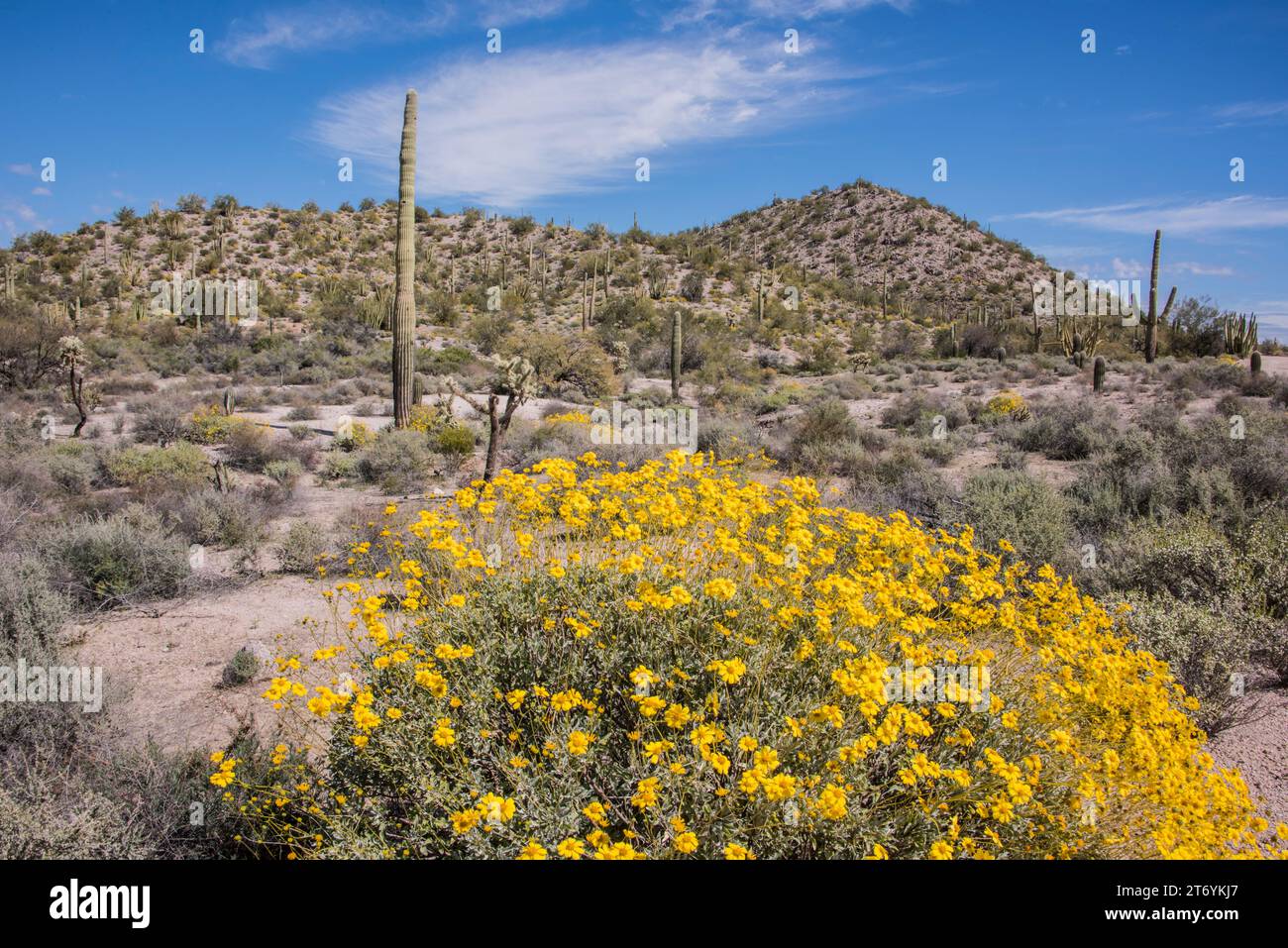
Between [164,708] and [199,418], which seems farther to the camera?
[199,418]

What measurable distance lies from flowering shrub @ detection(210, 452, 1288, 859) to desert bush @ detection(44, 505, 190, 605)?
4.06 meters

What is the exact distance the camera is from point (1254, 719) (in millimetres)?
4418

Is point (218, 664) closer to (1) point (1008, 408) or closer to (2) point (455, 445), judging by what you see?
A: (2) point (455, 445)

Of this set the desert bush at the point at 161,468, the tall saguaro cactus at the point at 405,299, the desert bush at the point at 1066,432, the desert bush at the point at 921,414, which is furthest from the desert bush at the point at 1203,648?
the tall saguaro cactus at the point at 405,299

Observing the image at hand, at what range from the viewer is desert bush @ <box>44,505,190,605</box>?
6.39 metres

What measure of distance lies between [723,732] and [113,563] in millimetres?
6569

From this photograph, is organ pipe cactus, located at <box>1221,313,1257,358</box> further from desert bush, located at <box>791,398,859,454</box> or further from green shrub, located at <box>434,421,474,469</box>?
green shrub, located at <box>434,421,474,469</box>

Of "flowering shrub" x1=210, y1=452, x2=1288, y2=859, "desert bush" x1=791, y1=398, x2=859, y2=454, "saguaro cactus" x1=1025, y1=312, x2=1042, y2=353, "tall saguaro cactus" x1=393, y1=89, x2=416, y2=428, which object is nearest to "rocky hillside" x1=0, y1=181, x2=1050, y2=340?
"saguaro cactus" x1=1025, y1=312, x2=1042, y2=353

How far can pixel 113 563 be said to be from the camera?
21.6 ft

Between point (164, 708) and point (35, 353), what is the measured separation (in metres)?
17.4

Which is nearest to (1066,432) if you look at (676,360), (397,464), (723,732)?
(676,360)

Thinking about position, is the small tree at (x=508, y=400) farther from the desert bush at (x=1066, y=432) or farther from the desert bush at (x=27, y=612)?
the desert bush at (x=1066, y=432)

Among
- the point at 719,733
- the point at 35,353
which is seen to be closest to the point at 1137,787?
the point at 719,733

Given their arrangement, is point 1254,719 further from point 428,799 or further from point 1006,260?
point 1006,260
